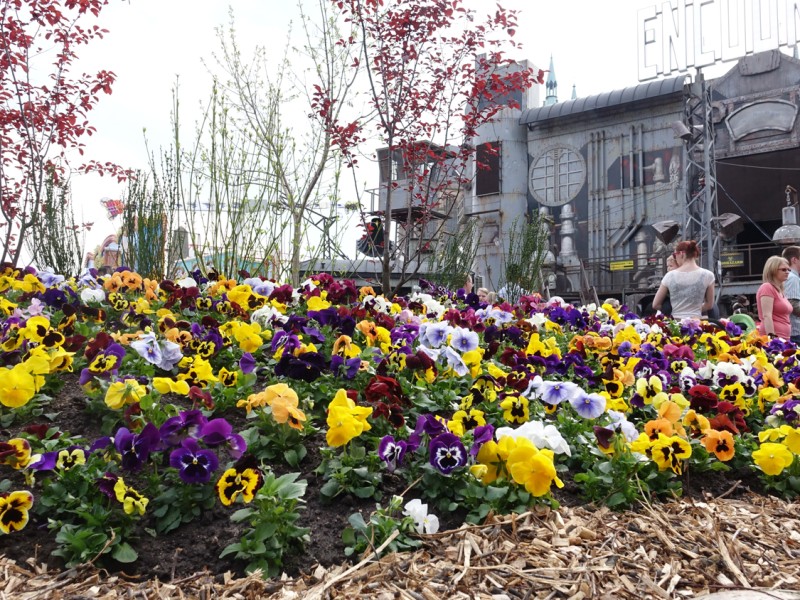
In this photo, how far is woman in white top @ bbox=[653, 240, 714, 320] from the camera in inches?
245

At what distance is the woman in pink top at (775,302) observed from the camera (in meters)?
5.90

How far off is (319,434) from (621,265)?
77.6ft

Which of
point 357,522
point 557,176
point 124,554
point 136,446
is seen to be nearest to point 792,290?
point 357,522

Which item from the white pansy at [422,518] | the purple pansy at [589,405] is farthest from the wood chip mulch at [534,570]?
the purple pansy at [589,405]

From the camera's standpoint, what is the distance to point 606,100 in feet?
87.8

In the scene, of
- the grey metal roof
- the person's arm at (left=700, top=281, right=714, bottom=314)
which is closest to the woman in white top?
the person's arm at (left=700, top=281, right=714, bottom=314)

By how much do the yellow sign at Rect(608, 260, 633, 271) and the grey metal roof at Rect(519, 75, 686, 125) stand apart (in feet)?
21.3

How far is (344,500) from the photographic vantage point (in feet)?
6.98

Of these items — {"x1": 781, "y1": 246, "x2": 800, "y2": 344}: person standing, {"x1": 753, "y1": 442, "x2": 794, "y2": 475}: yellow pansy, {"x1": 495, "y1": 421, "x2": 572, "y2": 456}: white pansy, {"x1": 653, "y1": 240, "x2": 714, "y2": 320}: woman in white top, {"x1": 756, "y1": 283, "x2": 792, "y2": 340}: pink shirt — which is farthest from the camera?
{"x1": 781, "y1": 246, "x2": 800, "y2": 344}: person standing

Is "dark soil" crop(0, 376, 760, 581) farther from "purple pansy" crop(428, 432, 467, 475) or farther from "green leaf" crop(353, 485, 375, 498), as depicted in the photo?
"purple pansy" crop(428, 432, 467, 475)

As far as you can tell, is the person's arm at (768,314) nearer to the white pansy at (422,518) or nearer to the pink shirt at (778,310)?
the pink shirt at (778,310)

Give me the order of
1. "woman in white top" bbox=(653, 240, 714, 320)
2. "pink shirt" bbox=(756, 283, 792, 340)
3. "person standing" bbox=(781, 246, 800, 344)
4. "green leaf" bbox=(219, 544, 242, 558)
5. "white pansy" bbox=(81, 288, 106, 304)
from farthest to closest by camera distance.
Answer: "person standing" bbox=(781, 246, 800, 344), "woman in white top" bbox=(653, 240, 714, 320), "pink shirt" bbox=(756, 283, 792, 340), "white pansy" bbox=(81, 288, 106, 304), "green leaf" bbox=(219, 544, 242, 558)

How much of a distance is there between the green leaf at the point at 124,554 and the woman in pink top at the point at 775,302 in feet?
18.4

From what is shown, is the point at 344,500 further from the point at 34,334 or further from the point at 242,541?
the point at 34,334
